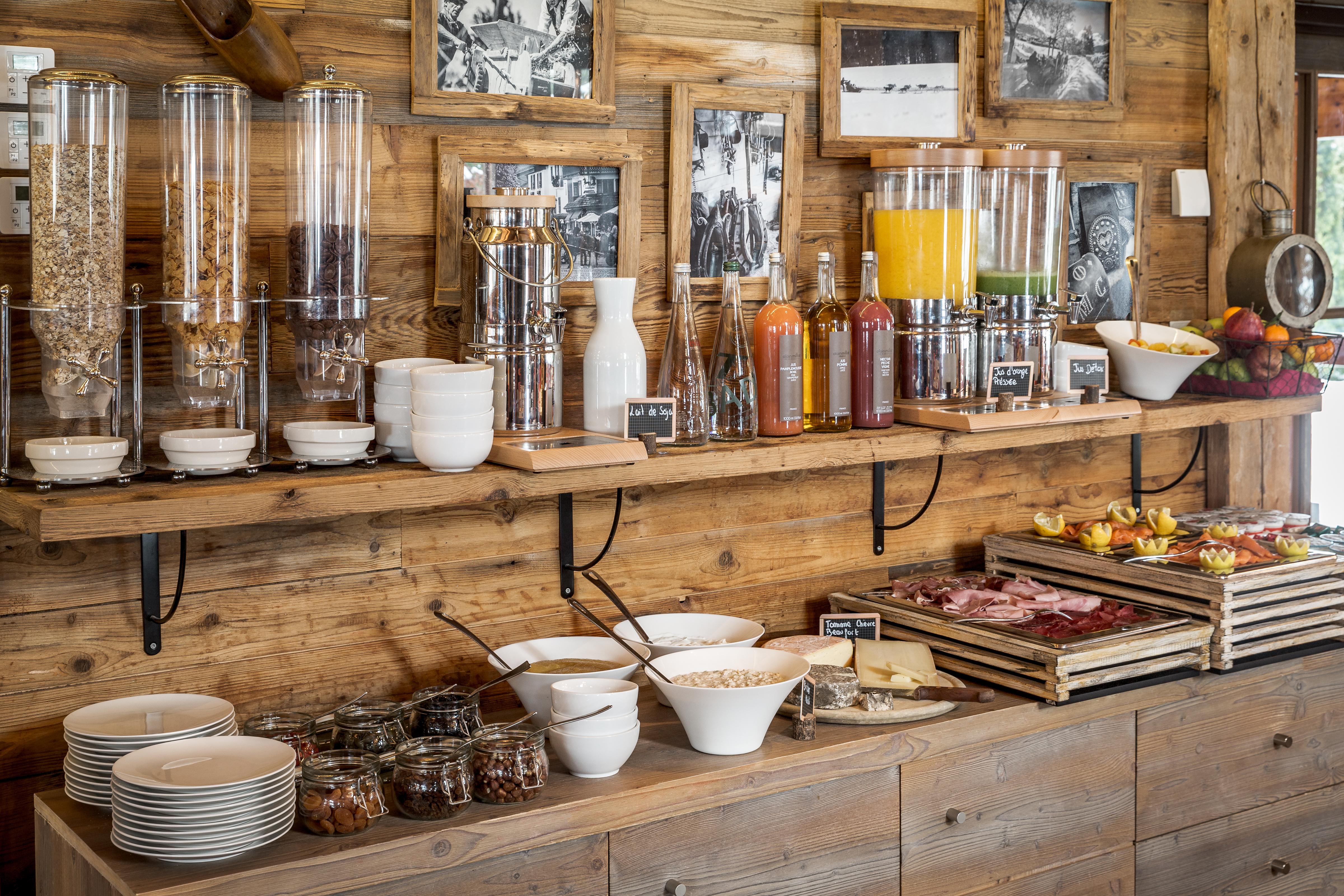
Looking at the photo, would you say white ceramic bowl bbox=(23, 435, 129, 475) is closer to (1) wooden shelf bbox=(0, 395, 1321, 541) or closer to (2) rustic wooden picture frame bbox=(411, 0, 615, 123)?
(1) wooden shelf bbox=(0, 395, 1321, 541)

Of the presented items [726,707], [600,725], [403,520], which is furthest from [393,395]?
[726,707]

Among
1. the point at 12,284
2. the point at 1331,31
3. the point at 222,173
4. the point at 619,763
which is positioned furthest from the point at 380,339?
the point at 1331,31

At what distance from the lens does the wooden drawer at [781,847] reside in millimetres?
1835

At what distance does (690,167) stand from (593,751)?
42.4 inches

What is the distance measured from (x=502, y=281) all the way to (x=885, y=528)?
107cm

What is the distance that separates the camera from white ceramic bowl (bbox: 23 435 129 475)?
1650 mm

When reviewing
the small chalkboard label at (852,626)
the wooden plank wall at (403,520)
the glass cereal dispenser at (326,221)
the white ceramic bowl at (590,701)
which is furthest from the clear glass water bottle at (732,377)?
the glass cereal dispenser at (326,221)

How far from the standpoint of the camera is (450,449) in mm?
1822

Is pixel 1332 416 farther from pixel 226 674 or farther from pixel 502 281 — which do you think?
pixel 226 674

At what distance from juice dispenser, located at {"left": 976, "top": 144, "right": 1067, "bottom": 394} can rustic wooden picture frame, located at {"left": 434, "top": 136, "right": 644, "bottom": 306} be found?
0.71 m

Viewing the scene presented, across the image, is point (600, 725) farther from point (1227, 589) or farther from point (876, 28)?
point (876, 28)

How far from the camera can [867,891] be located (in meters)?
→ 2.04

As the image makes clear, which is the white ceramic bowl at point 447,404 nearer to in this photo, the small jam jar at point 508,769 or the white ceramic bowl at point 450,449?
the white ceramic bowl at point 450,449

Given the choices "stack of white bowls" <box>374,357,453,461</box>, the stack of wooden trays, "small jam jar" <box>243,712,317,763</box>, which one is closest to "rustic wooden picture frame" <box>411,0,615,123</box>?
"stack of white bowls" <box>374,357,453,461</box>
